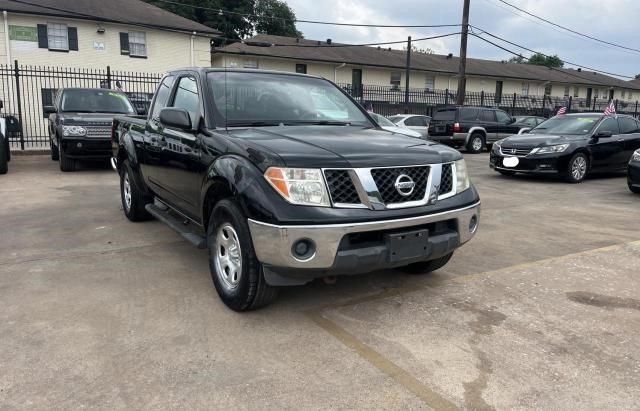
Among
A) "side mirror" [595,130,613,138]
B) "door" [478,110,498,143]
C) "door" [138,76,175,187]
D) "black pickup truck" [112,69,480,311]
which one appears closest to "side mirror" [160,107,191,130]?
"black pickup truck" [112,69,480,311]

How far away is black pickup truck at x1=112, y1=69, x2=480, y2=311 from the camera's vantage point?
10.4ft

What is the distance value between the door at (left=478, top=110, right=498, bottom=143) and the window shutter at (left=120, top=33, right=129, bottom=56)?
17.7 metres

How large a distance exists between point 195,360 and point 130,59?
2585 centimetres

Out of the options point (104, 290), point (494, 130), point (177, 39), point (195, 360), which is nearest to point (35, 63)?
point (177, 39)

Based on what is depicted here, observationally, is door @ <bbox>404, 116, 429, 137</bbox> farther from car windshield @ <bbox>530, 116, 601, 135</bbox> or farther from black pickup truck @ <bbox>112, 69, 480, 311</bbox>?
black pickup truck @ <bbox>112, 69, 480, 311</bbox>

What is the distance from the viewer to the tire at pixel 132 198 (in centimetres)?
610

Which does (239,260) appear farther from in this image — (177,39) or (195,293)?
(177,39)

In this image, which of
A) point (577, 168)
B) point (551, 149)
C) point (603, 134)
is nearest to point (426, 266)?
point (551, 149)

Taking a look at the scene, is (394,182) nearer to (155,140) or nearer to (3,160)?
(155,140)

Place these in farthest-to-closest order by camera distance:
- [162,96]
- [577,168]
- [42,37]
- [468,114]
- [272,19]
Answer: [272,19], [42,37], [468,114], [577,168], [162,96]

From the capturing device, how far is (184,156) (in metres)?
4.39

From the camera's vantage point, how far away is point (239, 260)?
3502 millimetres

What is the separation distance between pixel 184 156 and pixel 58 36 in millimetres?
23764

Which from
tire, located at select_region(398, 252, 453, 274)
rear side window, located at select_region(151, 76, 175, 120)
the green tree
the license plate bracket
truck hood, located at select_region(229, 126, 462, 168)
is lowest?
tire, located at select_region(398, 252, 453, 274)
